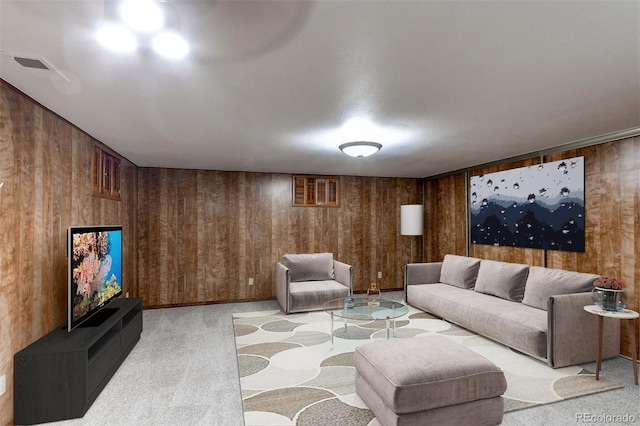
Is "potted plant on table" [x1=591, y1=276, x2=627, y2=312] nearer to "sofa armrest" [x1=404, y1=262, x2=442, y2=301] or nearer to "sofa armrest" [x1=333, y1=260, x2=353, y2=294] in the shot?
"sofa armrest" [x1=404, y1=262, x2=442, y2=301]

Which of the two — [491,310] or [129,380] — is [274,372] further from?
[491,310]

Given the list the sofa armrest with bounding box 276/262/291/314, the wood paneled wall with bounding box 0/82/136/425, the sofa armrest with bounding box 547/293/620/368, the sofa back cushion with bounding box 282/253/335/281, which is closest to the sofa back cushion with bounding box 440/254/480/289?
the sofa armrest with bounding box 547/293/620/368

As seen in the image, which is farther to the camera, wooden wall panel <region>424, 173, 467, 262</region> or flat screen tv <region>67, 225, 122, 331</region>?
wooden wall panel <region>424, 173, 467, 262</region>

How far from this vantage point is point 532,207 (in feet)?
14.7

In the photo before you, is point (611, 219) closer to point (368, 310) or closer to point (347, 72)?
point (368, 310)

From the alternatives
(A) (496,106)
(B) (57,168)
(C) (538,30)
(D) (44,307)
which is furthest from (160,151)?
(C) (538,30)

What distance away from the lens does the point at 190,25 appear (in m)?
1.55

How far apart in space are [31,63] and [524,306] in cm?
479

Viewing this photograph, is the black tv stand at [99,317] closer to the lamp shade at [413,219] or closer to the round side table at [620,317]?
the round side table at [620,317]

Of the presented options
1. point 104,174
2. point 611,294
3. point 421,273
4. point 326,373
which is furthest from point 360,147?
point 104,174

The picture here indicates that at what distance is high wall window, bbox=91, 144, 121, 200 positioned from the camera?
150 inches

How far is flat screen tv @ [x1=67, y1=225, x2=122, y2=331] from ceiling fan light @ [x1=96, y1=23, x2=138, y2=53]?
5.39 feet

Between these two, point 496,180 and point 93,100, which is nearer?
point 93,100

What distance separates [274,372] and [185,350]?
3.84 feet
